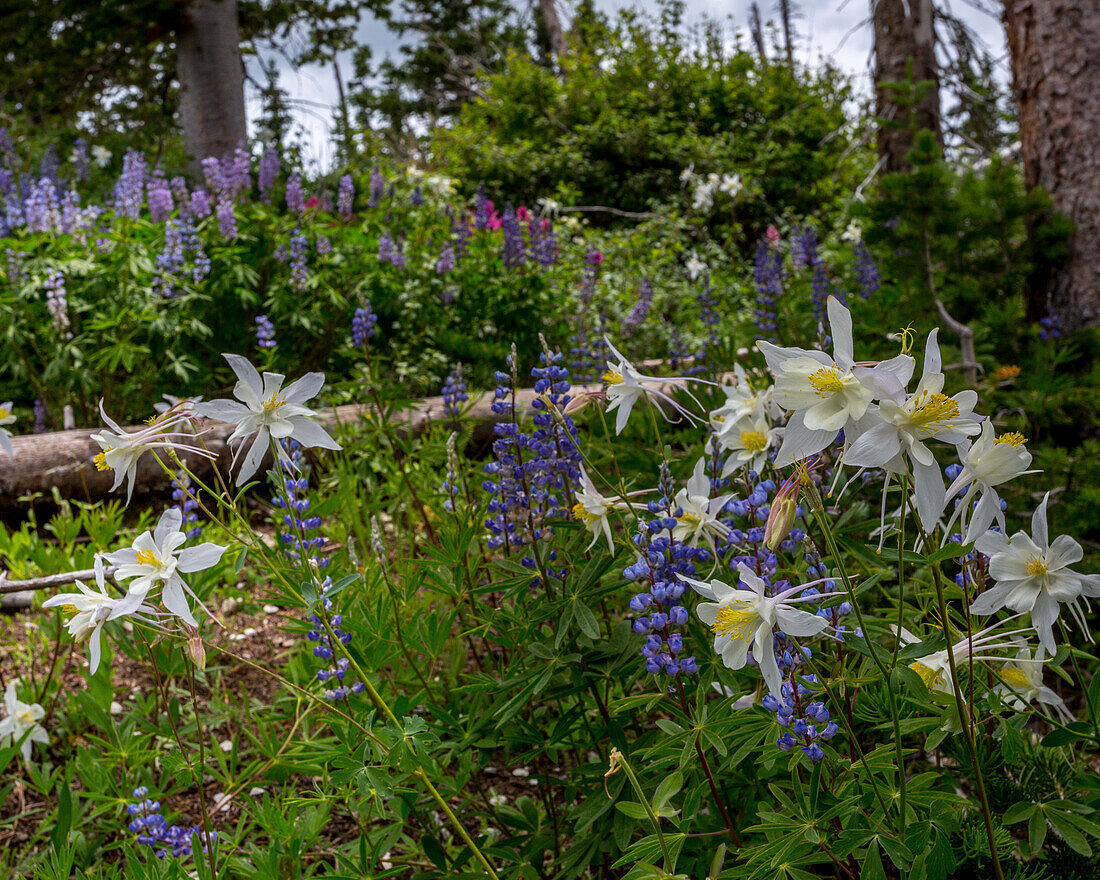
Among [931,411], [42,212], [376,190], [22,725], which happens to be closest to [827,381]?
[931,411]

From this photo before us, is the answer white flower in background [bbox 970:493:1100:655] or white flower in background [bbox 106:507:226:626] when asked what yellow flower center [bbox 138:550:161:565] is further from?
white flower in background [bbox 970:493:1100:655]

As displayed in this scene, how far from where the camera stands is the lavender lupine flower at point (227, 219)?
4695 millimetres

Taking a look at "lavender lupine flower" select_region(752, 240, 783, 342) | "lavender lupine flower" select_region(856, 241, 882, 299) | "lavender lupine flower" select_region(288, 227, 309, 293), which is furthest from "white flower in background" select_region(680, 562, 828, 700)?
"lavender lupine flower" select_region(288, 227, 309, 293)

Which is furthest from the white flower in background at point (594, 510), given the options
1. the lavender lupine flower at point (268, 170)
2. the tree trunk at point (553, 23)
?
the tree trunk at point (553, 23)

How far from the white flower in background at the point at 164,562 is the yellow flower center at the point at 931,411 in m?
0.90

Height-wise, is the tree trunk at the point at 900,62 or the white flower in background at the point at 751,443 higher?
the tree trunk at the point at 900,62

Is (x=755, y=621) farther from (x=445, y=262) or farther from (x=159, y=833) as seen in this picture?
(x=445, y=262)

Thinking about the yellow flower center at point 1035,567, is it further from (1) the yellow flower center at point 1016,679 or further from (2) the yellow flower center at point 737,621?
(2) the yellow flower center at point 737,621

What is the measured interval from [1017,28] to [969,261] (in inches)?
41.7

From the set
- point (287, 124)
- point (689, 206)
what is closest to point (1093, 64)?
point (689, 206)

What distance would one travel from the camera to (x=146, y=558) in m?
1.15

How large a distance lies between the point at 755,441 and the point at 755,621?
575 mm

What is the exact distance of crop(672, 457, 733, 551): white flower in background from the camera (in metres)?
1.33

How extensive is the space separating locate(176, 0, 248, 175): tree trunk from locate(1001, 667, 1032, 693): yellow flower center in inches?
256
